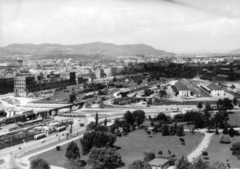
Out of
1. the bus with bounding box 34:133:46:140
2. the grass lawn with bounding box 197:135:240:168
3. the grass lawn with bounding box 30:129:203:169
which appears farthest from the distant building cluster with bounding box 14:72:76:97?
the grass lawn with bounding box 197:135:240:168

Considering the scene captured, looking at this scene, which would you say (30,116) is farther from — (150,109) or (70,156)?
(70,156)

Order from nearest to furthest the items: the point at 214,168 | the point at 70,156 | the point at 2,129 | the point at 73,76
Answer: the point at 214,168, the point at 70,156, the point at 2,129, the point at 73,76

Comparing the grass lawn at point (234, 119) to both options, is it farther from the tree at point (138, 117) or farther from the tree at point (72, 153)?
the tree at point (72, 153)

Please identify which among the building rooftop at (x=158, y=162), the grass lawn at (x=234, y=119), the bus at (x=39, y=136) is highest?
the building rooftop at (x=158, y=162)

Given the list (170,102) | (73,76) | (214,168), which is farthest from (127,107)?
(73,76)

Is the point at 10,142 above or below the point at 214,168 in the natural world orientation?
below

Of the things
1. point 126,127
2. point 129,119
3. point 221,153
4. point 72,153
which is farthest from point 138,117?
point 72,153

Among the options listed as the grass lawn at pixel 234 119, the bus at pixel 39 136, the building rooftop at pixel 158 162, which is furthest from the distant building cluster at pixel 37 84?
the building rooftop at pixel 158 162

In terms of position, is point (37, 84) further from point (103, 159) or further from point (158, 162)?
point (158, 162)
